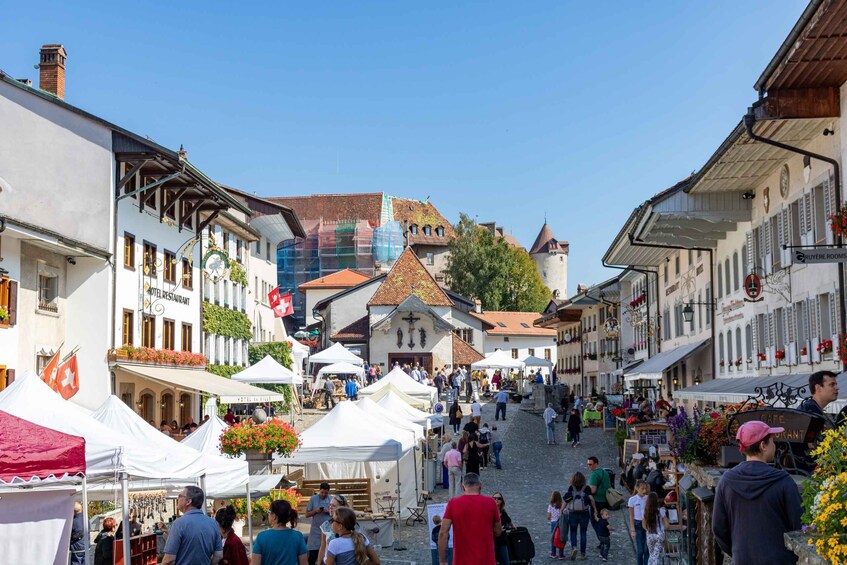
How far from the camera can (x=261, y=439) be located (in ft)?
69.2

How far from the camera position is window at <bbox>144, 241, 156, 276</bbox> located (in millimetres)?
35094

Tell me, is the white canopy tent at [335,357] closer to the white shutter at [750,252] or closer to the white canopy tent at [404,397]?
the white canopy tent at [404,397]

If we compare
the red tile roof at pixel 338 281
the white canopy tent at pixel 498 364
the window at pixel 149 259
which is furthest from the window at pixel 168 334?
the red tile roof at pixel 338 281

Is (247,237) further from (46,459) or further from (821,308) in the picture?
(46,459)

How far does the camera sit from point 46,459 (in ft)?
34.7

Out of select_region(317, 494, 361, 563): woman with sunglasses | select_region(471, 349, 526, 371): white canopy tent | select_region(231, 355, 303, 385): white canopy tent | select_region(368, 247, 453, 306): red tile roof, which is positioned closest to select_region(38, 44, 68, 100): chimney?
select_region(231, 355, 303, 385): white canopy tent

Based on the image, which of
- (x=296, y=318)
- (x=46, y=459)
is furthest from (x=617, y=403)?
(x=296, y=318)

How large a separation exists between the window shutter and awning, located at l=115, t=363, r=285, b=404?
521 centimetres

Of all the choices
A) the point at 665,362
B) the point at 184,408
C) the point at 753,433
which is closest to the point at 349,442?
the point at 753,433

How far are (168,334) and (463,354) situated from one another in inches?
1458

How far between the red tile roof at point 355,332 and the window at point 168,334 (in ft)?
112

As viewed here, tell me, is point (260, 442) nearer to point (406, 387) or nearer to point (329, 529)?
point (329, 529)

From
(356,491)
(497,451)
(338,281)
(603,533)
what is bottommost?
(603,533)

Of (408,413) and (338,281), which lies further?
(338,281)
